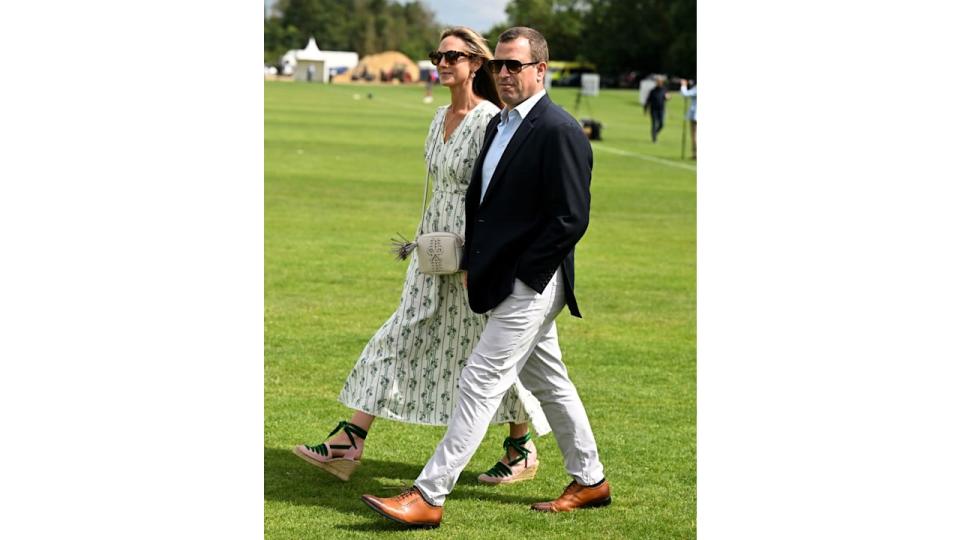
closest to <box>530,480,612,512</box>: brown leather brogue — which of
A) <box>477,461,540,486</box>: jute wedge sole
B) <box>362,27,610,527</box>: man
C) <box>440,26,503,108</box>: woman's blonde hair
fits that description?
<box>477,461,540,486</box>: jute wedge sole

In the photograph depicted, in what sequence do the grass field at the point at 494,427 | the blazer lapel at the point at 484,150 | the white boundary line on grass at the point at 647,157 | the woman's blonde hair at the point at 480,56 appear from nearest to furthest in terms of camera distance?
the blazer lapel at the point at 484,150 < the grass field at the point at 494,427 < the woman's blonde hair at the point at 480,56 < the white boundary line on grass at the point at 647,157

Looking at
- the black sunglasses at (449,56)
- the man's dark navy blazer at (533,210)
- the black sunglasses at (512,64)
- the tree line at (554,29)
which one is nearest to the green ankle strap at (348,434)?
the man's dark navy blazer at (533,210)

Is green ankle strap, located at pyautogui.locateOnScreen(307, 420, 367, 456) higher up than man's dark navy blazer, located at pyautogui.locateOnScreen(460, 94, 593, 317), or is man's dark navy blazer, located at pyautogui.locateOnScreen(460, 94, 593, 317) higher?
man's dark navy blazer, located at pyautogui.locateOnScreen(460, 94, 593, 317)

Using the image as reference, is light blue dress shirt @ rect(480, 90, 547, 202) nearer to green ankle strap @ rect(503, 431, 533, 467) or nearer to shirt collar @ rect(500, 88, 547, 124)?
shirt collar @ rect(500, 88, 547, 124)

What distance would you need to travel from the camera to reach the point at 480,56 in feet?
20.5

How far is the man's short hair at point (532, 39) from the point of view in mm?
5477

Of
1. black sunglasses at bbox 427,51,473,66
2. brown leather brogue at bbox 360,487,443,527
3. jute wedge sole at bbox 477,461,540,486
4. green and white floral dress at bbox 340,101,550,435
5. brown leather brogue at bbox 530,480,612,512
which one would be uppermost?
black sunglasses at bbox 427,51,473,66

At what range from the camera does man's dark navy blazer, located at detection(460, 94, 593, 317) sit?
5426 millimetres

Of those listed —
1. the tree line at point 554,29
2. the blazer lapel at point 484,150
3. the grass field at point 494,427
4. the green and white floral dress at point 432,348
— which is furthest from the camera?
the tree line at point 554,29

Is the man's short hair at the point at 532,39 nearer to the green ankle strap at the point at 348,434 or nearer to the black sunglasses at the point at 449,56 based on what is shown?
the black sunglasses at the point at 449,56

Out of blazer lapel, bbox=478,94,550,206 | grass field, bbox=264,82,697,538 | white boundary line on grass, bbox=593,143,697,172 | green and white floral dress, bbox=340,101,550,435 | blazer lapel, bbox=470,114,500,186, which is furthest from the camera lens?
white boundary line on grass, bbox=593,143,697,172

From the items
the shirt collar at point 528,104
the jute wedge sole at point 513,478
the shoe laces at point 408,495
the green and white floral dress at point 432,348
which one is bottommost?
the jute wedge sole at point 513,478

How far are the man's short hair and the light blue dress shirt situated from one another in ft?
0.46
